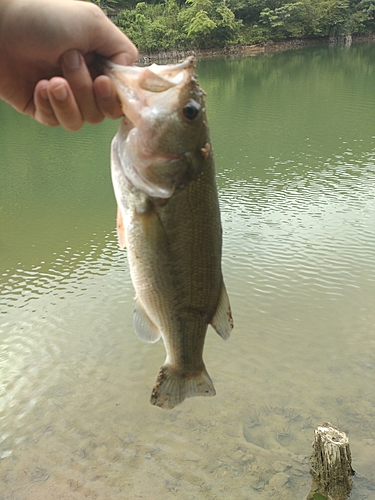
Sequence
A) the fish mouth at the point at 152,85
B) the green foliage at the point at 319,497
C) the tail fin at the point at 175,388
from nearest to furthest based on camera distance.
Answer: the fish mouth at the point at 152,85, the tail fin at the point at 175,388, the green foliage at the point at 319,497

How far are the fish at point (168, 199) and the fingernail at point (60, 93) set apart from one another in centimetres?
17

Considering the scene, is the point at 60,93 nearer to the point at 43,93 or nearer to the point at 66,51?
the point at 43,93

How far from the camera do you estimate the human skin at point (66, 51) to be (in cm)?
160

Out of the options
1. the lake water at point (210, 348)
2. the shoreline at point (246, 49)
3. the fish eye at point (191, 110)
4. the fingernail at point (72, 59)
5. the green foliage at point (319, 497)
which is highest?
the fingernail at point (72, 59)

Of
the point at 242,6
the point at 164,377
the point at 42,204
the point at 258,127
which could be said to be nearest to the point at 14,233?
the point at 42,204

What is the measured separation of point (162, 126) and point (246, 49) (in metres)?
52.7

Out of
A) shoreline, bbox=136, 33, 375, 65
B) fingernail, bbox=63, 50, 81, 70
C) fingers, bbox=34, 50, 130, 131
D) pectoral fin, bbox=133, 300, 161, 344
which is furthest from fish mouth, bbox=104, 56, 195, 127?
shoreline, bbox=136, 33, 375, 65

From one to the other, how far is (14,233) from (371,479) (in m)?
8.37

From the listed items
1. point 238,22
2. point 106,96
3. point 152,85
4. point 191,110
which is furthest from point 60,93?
point 238,22

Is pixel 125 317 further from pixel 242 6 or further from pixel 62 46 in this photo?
pixel 242 6

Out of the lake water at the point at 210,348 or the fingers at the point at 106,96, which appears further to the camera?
the lake water at the point at 210,348

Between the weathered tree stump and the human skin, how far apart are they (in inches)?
133

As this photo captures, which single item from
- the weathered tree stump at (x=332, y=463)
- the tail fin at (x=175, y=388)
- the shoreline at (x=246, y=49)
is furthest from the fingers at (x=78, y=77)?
the shoreline at (x=246, y=49)

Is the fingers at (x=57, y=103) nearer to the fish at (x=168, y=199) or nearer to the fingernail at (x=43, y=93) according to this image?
the fingernail at (x=43, y=93)
